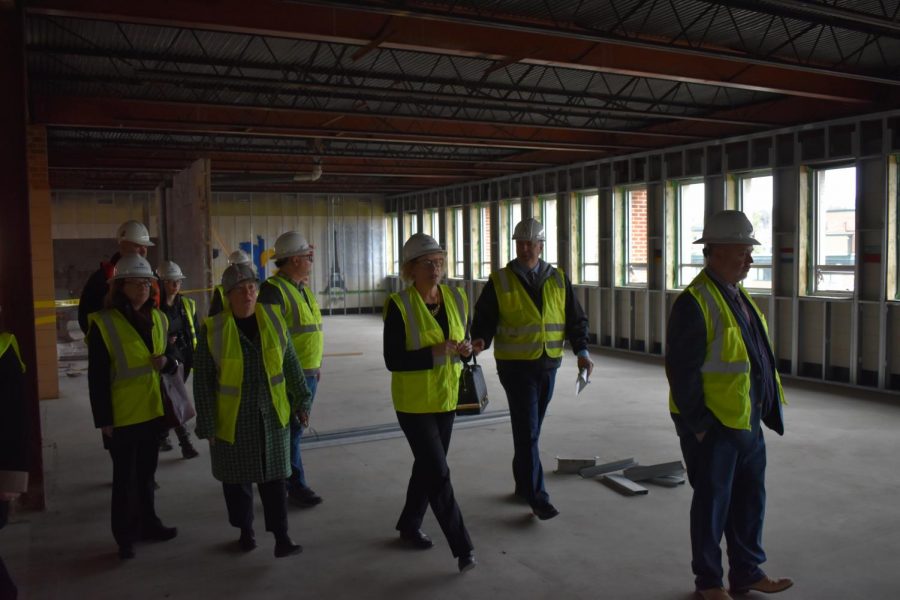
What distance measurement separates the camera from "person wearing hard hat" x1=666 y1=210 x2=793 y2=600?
3.40 m

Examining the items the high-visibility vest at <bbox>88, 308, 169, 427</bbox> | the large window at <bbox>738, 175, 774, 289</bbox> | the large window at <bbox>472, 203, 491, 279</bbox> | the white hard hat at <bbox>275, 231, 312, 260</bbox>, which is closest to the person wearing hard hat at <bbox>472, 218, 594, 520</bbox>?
the white hard hat at <bbox>275, 231, 312, 260</bbox>

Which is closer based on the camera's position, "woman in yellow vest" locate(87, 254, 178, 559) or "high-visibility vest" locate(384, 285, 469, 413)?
"high-visibility vest" locate(384, 285, 469, 413)

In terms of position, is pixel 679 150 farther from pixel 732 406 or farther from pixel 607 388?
pixel 732 406

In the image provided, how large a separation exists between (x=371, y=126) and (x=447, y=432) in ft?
27.9

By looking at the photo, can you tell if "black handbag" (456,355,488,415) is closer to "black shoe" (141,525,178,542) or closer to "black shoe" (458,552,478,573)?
"black shoe" (458,552,478,573)

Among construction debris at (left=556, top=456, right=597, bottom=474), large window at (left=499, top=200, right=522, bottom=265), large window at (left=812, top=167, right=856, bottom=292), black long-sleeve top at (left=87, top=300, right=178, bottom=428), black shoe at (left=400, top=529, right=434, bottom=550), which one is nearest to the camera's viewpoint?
black long-sleeve top at (left=87, top=300, right=178, bottom=428)

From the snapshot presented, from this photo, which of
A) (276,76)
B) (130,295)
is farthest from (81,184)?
(130,295)

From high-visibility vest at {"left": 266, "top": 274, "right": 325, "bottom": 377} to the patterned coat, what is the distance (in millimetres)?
992

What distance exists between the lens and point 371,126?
11.9 meters

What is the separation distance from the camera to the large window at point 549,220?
1617 centimetres

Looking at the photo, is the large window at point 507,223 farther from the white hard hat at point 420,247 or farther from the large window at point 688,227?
the white hard hat at point 420,247

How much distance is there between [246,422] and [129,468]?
89 centimetres

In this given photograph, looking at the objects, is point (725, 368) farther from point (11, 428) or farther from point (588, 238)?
point (588, 238)

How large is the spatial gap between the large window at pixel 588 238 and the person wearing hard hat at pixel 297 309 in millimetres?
10257
